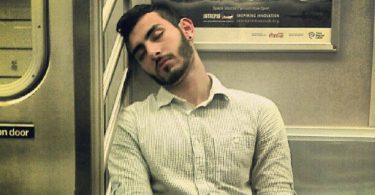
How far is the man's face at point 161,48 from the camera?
1.86 m

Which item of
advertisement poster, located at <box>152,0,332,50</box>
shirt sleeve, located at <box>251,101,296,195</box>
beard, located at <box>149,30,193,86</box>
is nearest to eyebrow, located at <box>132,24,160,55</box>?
beard, located at <box>149,30,193,86</box>

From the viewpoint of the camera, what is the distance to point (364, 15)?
2.21m

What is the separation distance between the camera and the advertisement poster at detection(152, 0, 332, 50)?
220 cm

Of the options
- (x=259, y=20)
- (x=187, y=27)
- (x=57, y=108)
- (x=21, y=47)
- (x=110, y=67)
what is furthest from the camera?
(x=259, y=20)

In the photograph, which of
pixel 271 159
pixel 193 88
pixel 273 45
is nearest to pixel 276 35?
pixel 273 45

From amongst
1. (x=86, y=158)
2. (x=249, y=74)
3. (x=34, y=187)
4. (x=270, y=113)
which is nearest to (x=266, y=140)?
(x=270, y=113)

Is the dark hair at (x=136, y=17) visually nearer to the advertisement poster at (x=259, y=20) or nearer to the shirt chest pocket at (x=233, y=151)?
the advertisement poster at (x=259, y=20)

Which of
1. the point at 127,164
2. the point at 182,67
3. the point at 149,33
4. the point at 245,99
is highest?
the point at 149,33

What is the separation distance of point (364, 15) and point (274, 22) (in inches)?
16.4

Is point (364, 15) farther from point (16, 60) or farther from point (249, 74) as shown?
point (16, 60)

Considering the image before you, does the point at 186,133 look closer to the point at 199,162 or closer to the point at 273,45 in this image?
the point at 199,162

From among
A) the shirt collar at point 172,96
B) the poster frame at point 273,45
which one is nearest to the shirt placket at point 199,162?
the shirt collar at point 172,96

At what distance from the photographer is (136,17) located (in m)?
1.91

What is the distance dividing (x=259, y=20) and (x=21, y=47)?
3.66 ft
